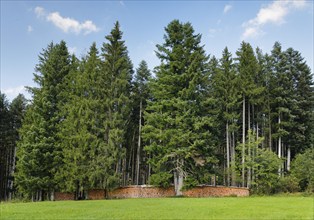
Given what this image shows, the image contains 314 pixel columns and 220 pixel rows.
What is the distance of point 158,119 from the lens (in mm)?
24188

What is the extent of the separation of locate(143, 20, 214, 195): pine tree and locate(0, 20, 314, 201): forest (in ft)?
0.27

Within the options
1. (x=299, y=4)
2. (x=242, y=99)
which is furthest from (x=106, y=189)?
(x=299, y=4)

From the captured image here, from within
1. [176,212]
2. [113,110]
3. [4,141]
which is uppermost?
[113,110]

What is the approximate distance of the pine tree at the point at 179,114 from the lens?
23.2 m

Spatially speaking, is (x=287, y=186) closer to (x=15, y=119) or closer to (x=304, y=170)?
(x=304, y=170)

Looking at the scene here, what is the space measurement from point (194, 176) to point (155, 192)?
3386mm

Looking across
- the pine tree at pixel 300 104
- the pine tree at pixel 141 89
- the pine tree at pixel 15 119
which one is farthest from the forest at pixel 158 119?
the pine tree at pixel 15 119

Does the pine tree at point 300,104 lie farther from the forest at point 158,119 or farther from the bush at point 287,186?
the bush at point 287,186

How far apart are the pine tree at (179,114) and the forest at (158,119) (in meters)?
0.08

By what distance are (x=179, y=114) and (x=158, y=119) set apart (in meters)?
1.74

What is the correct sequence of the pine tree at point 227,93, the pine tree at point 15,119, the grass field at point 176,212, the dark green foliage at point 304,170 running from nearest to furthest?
the grass field at point 176,212
the dark green foliage at point 304,170
the pine tree at point 227,93
the pine tree at point 15,119

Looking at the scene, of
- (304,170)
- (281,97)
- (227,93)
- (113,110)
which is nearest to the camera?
(113,110)

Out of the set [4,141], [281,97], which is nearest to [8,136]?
[4,141]

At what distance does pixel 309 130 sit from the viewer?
1241 inches
